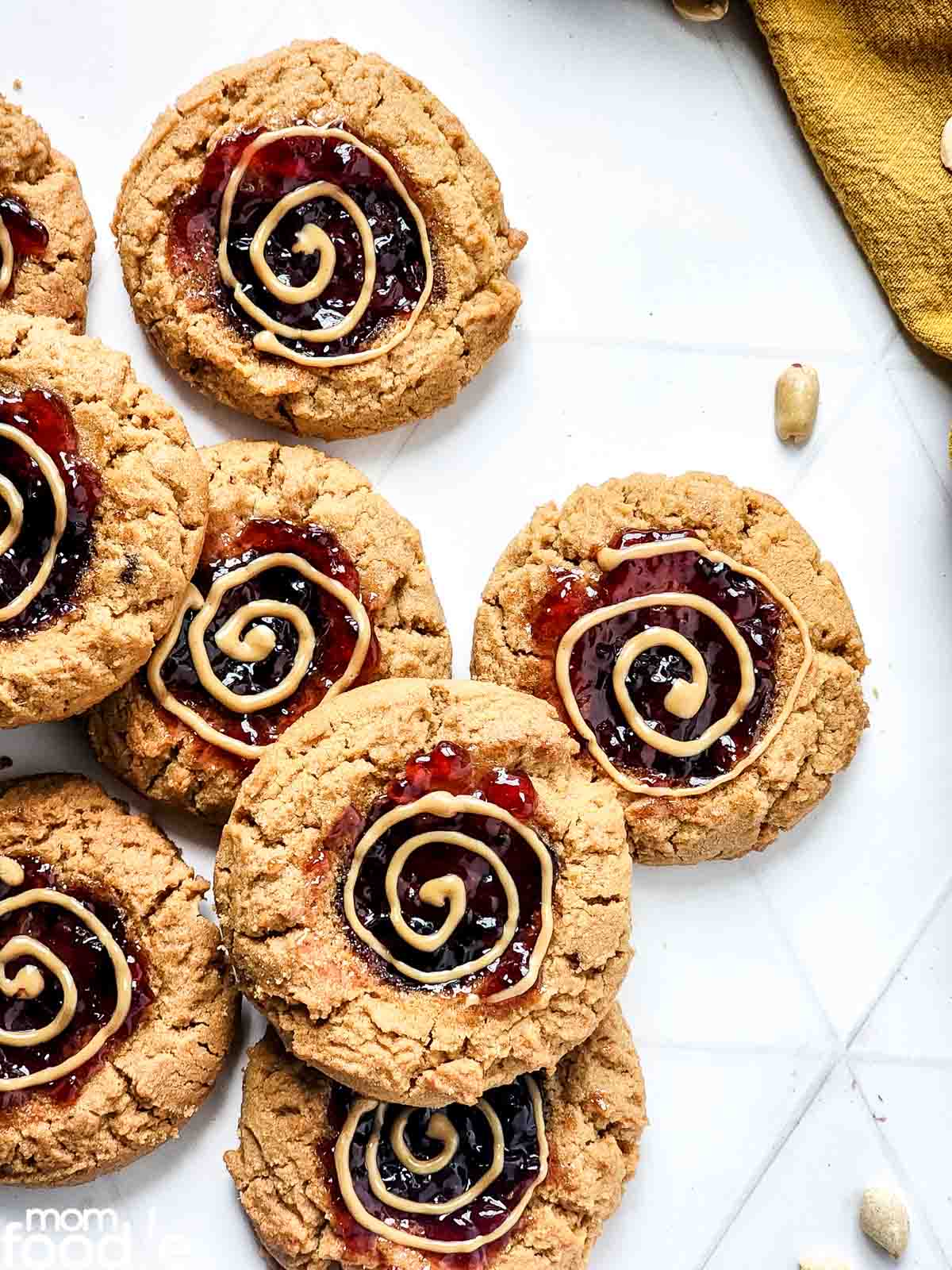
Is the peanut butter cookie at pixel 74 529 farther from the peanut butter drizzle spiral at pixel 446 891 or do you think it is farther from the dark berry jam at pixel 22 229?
the peanut butter drizzle spiral at pixel 446 891

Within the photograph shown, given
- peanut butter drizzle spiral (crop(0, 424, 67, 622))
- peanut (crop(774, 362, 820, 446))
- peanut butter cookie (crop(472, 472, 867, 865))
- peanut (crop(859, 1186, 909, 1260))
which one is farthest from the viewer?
peanut (crop(774, 362, 820, 446))

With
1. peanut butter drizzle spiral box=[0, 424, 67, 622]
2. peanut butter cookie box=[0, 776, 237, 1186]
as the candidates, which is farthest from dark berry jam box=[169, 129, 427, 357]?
peanut butter cookie box=[0, 776, 237, 1186]

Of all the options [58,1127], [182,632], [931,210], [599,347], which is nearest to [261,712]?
[182,632]

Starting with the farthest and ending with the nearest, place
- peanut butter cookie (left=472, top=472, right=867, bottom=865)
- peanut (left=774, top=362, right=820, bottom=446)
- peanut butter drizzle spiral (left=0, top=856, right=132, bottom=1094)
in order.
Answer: peanut (left=774, top=362, right=820, bottom=446) < peanut butter cookie (left=472, top=472, right=867, bottom=865) < peanut butter drizzle spiral (left=0, top=856, right=132, bottom=1094)

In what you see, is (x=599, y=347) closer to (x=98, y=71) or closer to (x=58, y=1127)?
(x=98, y=71)

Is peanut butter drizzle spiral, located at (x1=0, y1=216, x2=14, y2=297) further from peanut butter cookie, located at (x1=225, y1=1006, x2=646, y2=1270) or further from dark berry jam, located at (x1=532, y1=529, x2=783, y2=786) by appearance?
peanut butter cookie, located at (x1=225, y1=1006, x2=646, y2=1270)

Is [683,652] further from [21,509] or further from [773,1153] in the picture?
[21,509]

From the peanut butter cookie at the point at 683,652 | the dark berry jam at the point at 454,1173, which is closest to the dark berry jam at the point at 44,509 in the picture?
the peanut butter cookie at the point at 683,652
